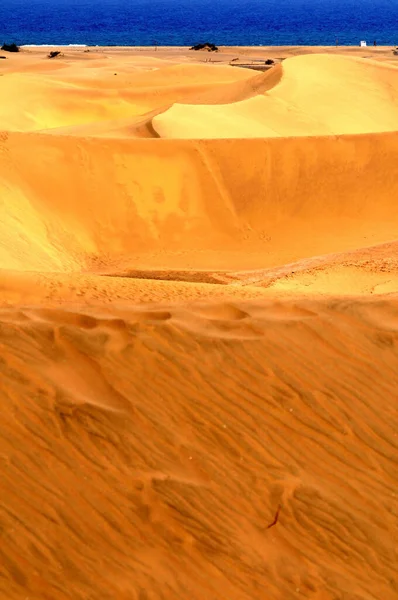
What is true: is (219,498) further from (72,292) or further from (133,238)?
(133,238)

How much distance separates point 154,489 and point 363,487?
132 centimetres

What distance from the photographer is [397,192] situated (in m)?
17.3

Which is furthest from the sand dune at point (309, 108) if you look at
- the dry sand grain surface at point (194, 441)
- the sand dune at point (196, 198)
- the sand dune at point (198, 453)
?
the sand dune at point (198, 453)

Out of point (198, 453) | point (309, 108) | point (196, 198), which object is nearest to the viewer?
point (198, 453)

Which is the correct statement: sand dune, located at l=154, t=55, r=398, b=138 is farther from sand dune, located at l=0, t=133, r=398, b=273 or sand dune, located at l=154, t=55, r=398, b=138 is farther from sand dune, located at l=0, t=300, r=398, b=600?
sand dune, located at l=0, t=300, r=398, b=600

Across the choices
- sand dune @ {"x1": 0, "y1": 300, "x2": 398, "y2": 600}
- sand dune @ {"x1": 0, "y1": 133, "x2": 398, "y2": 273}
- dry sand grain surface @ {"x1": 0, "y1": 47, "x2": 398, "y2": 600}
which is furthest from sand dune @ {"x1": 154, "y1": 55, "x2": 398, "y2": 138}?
sand dune @ {"x1": 0, "y1": 300, "x2": 398, "y2": 600}

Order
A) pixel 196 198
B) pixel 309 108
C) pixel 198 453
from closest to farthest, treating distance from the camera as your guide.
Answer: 1. pixel 198 453
2. pixel 196 198
3. pixel 309 108

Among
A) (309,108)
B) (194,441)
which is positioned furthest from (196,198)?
(194,441)

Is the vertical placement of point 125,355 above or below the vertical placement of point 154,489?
above

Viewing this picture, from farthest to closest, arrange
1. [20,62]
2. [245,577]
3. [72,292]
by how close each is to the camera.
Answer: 1. [20,62]
2. [72,292]
3. [245,577]

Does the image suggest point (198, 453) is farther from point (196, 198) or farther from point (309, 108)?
point (309, 108)

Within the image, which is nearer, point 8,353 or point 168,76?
point 8,353

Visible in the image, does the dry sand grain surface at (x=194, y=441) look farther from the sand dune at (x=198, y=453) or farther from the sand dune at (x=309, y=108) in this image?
the sand dune at (x=309, y=108)

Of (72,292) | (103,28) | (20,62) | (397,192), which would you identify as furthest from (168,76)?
(103,28)
